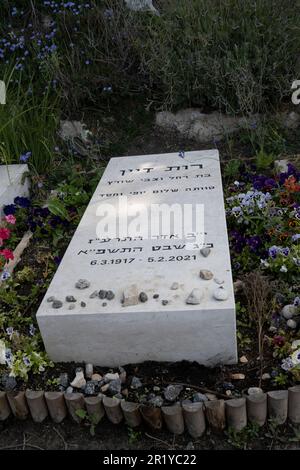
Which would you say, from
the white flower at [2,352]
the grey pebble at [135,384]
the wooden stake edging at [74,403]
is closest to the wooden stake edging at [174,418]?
the grey pebble at [135,384]

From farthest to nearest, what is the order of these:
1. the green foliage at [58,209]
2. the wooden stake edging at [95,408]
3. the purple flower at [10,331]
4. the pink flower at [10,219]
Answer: the green foliage at [58,209] < the pink flower at [10,219] < the purple flower at [10,331] < the wooden stake edging at [95,408]

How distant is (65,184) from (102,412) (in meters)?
1.96

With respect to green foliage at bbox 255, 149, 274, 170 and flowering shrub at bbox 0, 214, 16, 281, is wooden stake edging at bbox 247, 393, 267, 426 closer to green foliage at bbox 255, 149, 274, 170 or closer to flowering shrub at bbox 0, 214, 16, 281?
flowering shrub at bbox 0, 214, 16, 281

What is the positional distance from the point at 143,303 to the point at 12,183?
1.80m

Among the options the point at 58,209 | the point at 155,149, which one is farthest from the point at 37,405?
the point at 155,149

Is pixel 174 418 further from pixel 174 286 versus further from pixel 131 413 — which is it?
pixel 174 286

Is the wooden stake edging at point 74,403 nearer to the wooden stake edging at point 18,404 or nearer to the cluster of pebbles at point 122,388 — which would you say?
the cluster of pebbles at point 122,388

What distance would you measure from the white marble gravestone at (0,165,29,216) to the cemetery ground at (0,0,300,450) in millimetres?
66

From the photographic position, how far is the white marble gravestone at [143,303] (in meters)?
2.30

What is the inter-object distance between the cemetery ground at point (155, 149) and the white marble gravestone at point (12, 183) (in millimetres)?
66

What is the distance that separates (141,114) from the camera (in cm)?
461

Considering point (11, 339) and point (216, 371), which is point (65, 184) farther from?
point (216, 371)

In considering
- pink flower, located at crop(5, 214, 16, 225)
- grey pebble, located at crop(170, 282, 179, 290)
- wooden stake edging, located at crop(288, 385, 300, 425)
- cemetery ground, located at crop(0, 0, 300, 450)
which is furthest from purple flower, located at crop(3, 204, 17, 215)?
wooden stake edging, located at crop(288, 385, 300, 425)
